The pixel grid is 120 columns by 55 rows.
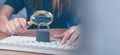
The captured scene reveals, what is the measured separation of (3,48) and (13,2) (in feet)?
1.66

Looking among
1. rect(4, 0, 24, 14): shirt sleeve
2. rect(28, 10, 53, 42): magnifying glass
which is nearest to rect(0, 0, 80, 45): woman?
rect(4, 0, 24, 14): shirt sleeve

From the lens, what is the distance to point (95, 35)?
11cm

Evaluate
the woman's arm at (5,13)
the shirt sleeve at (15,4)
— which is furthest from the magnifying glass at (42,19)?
the shirt sleeve at (15,4)

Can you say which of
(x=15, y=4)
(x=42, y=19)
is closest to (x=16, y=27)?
(x=42, y=19)

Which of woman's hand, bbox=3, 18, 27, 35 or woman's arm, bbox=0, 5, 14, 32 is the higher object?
woman's arm, bbox=0, 5, 14, 32

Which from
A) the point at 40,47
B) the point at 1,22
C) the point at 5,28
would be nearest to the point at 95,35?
the point at 40,47

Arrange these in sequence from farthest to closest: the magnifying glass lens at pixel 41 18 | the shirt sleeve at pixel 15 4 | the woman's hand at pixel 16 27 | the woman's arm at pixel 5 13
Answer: the shirt sleeve at pixel 15 4
the woman's arm at pixel 5 13
the woman's hand at pixel 16 27
the magnifying glass lens at pixel 41 18

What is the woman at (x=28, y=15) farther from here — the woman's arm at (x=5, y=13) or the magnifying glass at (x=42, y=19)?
the magnifying glass at (x=42, y=19)

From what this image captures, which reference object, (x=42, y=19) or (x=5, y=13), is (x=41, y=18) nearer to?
(x=42, y=19)

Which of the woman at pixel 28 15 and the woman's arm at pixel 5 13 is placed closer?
the woman at pixel 28 15

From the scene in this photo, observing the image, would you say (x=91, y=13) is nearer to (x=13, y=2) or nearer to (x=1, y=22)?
(x=1, y=22)

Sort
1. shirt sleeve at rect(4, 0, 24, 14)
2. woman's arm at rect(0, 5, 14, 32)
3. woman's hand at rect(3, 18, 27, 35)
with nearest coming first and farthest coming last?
woman's hand at rect(3, 18, 27, 35) → woman's arm at rect(0, 5, 14, 32) → shirt sleeve at rect(4, 0, 24, 14)

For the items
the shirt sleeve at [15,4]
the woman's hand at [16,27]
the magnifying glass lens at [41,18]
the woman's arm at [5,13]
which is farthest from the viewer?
the shirt sleeve at [15,4]

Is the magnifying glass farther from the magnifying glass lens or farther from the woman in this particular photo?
the woman
